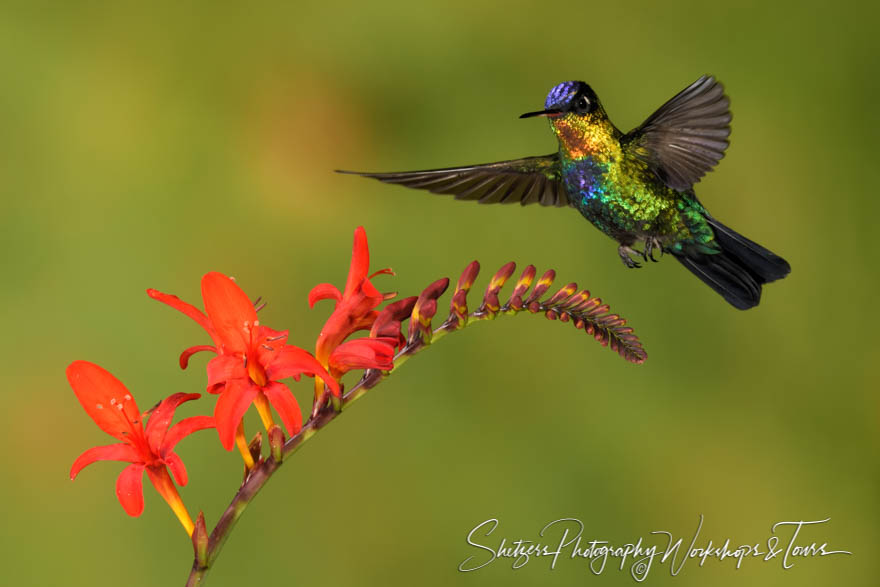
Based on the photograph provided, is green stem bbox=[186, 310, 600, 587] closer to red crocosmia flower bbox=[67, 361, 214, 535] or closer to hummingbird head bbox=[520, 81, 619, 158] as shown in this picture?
red crocosmia flower bbox=[67, 361, 214, 535]

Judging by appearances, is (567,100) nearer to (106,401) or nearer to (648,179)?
(648,179)

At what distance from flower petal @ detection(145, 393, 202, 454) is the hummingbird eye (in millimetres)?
447

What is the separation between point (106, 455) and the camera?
2.54 feet

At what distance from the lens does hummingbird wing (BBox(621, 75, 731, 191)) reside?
0.81 metres

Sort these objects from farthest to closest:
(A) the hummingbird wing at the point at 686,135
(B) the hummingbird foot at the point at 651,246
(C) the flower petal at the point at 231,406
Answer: (B) the hummingbird foot at the point at 651,246, (A) the hummingbird wing at the point at 686,135, (C) the flower petal at the point at 231,406

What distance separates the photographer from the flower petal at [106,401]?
0.77 metres

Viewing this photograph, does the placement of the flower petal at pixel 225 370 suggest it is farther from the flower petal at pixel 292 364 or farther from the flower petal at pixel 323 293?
the flower petal at pixel 323 293

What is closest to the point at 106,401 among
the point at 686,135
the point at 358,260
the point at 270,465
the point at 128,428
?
the point at 128,428

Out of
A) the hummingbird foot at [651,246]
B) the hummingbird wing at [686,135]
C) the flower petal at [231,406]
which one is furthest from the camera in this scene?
the hummingbird foot at [651,246]

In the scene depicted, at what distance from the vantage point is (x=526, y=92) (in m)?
1.83

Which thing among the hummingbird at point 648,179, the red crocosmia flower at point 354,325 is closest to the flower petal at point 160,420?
the red crocosmia flower at point 354,325

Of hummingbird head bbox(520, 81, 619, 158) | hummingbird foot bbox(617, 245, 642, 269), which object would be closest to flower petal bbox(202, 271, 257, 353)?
hummingbird head bbox(520, 81, 619, 158)

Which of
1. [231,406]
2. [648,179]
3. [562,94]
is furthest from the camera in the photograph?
[648,179]

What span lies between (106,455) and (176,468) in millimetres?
59
